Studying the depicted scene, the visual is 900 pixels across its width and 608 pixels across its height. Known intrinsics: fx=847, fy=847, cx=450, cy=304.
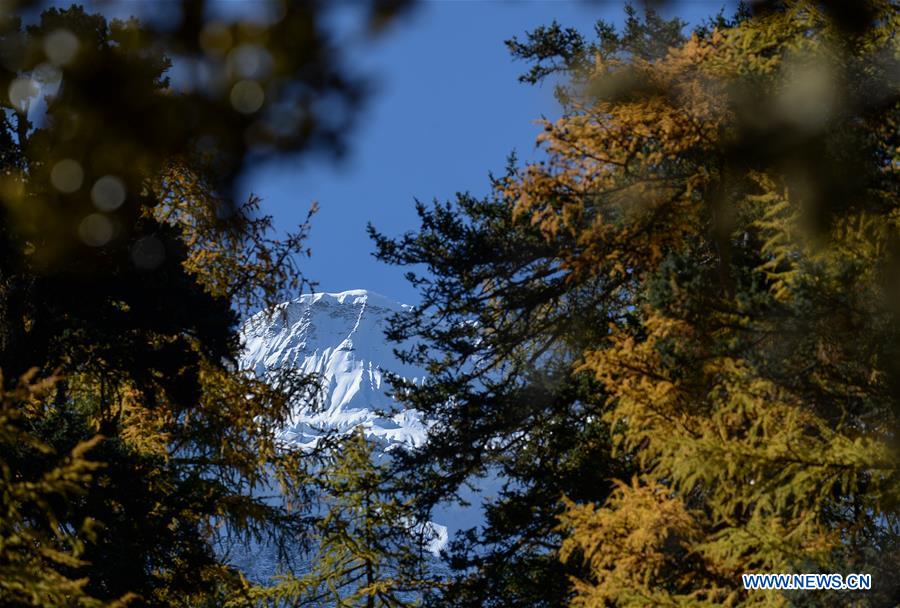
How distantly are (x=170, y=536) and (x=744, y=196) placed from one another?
711 cm

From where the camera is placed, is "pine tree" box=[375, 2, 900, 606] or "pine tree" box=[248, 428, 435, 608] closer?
"pine tree" box=[375, 2, 900, 606]

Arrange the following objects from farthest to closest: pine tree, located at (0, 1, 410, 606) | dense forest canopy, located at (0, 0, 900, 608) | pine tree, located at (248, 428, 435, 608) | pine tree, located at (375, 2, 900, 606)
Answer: pine tree, located at (248, 428, 435, 608) < pine tree, located at (375, 2, 900, 606) < dense forest canopy, located at (0, 0, 900, 608) < pine tree, located at (0, 1, 410, 606)

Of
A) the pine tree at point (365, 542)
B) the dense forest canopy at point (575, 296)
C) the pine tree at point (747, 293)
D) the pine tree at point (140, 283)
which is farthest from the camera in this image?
the pine tree at point (365, 542)

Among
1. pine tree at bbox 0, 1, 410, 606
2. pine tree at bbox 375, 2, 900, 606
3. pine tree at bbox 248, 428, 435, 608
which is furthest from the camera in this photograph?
pine tree at bbox 248, 428, 435, 608

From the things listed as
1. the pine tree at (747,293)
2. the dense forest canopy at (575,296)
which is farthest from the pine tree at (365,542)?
the pine tree at (747,293)

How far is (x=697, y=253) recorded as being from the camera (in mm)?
9883

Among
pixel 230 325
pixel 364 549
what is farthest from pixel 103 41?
pixel 364 549

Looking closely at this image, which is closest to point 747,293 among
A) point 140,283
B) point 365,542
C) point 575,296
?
point 575,296

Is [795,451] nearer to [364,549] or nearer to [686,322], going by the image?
[686,322]

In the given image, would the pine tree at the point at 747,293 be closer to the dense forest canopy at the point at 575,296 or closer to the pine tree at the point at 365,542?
the dense forest canopy at the point at 575,296

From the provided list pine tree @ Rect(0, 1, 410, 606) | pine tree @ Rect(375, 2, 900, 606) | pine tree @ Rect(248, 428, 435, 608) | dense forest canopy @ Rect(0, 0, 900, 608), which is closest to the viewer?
pine tree @ Rect(0, 1, 410, 606)

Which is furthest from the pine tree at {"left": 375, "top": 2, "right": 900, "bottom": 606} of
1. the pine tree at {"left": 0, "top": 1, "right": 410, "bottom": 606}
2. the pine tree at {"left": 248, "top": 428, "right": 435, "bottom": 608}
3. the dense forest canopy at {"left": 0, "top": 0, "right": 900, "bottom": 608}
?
the pine tree at {"left": 248, "top": 428, "right": 435, "bottom": 608}

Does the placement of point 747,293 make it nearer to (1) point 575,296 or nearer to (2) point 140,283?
(1) point 575,296

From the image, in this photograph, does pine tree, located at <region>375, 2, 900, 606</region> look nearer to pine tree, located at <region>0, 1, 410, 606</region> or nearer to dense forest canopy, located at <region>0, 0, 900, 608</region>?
dense forest canopy, located at <region>0, 0, 900, 608</region>
